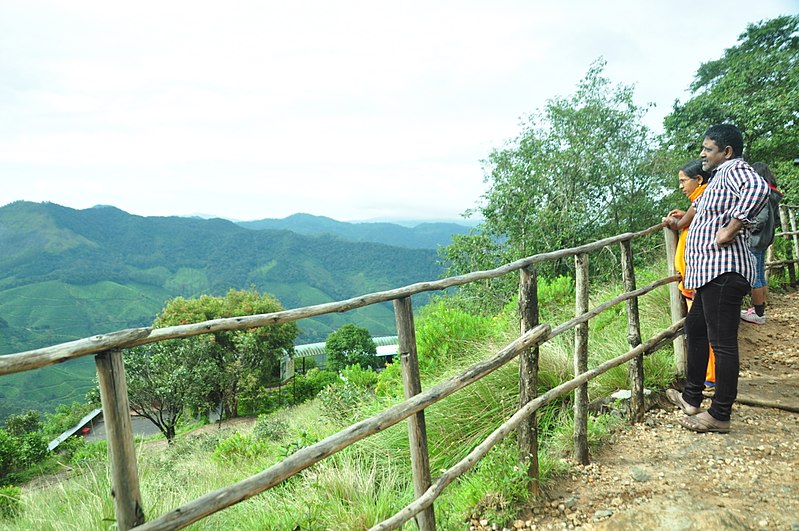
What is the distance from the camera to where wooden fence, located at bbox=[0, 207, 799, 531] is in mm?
1422

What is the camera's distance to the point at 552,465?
3049mm

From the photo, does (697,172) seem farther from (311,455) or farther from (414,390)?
(311,455)

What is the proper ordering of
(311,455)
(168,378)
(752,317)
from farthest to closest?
(168,378) → (752,317) → (311,455)

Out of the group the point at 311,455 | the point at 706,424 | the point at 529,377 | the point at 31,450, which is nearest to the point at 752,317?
the point at 706,424

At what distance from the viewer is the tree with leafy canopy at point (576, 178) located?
17375mm

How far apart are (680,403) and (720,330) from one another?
921 millimetres

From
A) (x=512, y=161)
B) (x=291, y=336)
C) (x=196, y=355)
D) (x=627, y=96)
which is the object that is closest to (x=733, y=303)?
(x=512, y=161)

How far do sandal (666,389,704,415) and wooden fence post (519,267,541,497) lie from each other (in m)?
1.44

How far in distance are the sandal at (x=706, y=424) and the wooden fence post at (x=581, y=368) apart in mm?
861

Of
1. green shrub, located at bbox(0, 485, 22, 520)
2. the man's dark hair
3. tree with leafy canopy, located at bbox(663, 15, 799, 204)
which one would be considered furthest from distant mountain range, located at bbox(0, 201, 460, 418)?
the man's dark hair

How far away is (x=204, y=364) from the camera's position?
2662 cm

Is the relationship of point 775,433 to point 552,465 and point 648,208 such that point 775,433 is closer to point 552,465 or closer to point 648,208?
point 552,465

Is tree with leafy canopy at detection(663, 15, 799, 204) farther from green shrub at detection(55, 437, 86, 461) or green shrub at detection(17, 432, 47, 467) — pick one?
green shrub at detection(17, 432, 47, 467)

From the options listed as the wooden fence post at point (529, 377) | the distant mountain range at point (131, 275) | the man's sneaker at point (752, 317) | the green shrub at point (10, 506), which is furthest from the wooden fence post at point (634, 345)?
the distant mountain range at point (131, 275)
